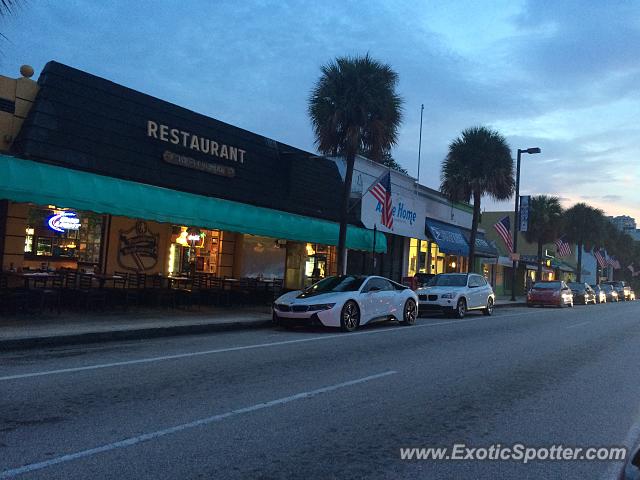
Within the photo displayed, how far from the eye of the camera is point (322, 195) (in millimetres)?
21891

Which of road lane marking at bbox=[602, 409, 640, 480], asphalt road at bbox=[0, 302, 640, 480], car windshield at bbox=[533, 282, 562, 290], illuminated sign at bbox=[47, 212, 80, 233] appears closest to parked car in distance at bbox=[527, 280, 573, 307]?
car windshield at bbox=[533, 282, 562, 290]

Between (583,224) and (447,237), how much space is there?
25.8 meters

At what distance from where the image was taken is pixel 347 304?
45.5 feet

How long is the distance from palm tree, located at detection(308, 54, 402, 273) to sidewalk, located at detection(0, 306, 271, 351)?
6.22 meters

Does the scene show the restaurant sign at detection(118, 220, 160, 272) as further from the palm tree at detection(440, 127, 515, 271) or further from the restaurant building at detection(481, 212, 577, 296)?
the restaurant building at detection(481, 212, 577, 296)

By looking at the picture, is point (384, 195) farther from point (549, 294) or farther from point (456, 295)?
point (549, 294)

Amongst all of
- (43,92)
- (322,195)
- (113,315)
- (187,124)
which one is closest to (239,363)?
(113,315)

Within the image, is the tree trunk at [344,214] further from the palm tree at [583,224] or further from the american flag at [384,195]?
the palm tree at [583,224]

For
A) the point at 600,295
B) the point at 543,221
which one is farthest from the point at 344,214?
the point at 600,295

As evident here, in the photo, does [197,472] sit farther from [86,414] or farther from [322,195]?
[322,195]

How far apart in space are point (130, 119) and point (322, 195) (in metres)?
8.64

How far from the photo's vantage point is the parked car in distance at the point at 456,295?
1939 centimetres

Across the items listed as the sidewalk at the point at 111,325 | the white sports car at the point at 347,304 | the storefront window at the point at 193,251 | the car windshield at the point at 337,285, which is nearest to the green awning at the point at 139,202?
the sidewalk at the point at 111,325

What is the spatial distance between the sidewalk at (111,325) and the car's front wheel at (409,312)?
12.6 ft
